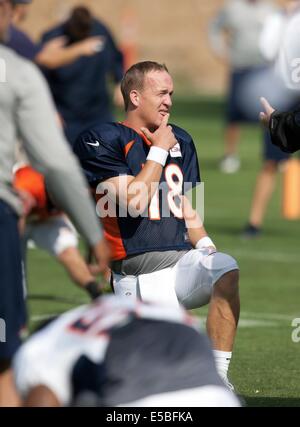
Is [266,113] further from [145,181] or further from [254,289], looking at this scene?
[254,289]

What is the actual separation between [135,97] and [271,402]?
1784mm

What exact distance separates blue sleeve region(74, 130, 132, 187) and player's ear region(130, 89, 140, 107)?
0.69 feet

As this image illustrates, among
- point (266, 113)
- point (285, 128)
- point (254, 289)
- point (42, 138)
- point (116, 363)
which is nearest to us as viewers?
point (116, 363)

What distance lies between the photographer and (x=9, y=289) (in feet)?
16.6

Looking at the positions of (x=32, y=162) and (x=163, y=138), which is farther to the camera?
(x=163, y=138)

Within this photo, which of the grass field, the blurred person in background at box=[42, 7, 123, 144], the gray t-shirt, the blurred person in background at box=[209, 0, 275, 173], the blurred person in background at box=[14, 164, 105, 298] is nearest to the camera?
the gray t-shirt

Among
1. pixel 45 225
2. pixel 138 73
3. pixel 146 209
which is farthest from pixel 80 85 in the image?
pixel 146 209

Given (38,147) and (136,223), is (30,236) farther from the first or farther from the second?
(38,147)

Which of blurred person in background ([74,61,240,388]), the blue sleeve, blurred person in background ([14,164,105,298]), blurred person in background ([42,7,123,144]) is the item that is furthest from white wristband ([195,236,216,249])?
blurred person in background ([42,7,123,144])

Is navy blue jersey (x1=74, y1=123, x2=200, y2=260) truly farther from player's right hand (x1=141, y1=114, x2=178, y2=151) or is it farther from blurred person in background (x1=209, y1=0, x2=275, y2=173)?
blurred person in background (x1=209, y1=0, x2=275, y2=173)

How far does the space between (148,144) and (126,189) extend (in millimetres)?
420

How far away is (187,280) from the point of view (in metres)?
6.94

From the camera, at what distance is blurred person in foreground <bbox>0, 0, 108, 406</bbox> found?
499 centimetres

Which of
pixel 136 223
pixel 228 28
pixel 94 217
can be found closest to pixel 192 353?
pixel 94 217
